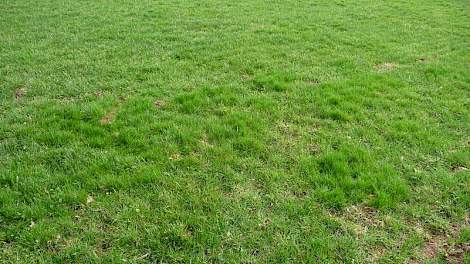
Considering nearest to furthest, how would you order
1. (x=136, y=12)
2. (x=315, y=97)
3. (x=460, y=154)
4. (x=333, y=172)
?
(x=333, y=172) < (x=460, y=154) < (x=315, y=97) < (x=136, y=12)

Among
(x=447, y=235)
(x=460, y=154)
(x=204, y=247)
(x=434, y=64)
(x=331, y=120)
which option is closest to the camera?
(x=204, y=247)

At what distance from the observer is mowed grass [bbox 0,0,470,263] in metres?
5.21

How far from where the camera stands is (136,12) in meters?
14.7

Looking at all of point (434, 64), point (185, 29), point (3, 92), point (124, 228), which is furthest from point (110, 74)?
point (434, 64)

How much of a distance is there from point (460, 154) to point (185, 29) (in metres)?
8.49

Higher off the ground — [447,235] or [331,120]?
[331,120]

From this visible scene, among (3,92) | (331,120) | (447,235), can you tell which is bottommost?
(447,235)

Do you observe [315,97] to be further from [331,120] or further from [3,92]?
[3,92]

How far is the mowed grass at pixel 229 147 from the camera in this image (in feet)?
17.1

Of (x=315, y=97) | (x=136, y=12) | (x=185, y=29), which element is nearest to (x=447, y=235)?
(x=315, y=97)

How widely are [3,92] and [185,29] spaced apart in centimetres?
586

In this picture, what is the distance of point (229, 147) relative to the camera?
22.8 feet

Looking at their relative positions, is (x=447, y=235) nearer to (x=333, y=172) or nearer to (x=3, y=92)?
(x=333, y=172)

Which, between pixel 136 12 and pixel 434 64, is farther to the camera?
pixel 136 12
